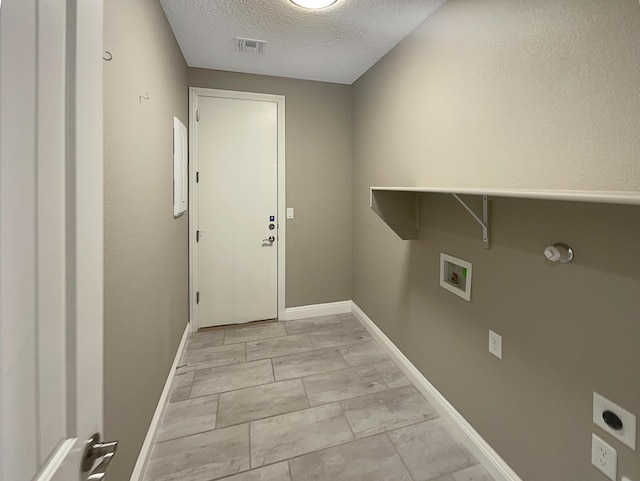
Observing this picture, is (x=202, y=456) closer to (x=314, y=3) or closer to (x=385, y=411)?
(x=385, y=411)

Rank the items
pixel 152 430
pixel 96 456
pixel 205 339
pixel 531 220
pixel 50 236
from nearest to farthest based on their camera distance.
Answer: pixel 50 236 < pixel 96 456 < pixel 531 220 < pixel 152 430 < pixel 205 339

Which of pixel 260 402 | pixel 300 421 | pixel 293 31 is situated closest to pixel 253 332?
pixel 260 402

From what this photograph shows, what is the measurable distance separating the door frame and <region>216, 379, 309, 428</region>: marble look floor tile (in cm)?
114

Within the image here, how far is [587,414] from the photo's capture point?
1.12 meters

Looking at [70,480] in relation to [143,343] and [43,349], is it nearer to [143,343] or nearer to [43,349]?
[43,349]

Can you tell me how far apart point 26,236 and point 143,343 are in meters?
1.28

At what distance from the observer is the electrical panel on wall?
7.44ft

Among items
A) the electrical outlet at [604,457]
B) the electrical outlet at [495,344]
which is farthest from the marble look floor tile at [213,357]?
the electrical outlet at [604,457]

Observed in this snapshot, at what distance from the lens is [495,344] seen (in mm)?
1520

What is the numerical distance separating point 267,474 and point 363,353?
130 centimetres

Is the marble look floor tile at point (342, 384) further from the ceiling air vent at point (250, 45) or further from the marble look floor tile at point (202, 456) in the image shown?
the ceiling air vent at point (250, 45)

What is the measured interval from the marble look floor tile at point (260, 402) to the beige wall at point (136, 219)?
0.43 m

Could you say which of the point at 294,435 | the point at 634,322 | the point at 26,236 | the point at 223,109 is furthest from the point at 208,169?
the point at 634,322

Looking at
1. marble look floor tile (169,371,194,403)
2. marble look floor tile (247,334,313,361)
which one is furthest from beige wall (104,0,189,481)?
marble look floor tile (247,334,313,361)
